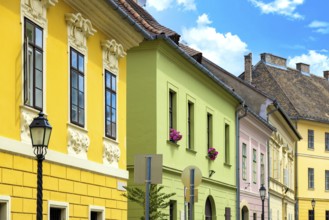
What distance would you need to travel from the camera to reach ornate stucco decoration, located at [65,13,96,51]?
51.0ft

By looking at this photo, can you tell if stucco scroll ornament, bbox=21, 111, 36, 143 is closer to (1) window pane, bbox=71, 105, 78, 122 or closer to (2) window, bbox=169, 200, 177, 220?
(1) window pane, bbox=71, 105, 78, 122

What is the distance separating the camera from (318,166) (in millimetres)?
64938

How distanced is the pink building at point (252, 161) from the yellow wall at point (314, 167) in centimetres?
2265

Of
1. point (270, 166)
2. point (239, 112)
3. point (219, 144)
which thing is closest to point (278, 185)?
point (270, 166)

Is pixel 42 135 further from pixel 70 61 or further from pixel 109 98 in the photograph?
pixel 109 98

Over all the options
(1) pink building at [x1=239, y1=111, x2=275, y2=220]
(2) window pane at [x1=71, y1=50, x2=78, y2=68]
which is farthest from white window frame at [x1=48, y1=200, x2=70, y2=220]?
(1) pink building at [x1=239, y1=111, x2=275, y2=220]

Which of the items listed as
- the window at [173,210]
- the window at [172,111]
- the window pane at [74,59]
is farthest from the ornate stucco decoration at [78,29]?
the window at [173,210]

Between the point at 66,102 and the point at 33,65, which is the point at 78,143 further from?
the point at 33,65

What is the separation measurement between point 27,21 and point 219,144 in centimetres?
1751

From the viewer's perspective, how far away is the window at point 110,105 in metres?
17.9

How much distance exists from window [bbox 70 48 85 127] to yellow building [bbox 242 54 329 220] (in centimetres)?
4578

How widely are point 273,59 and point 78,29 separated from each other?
55.1 metres

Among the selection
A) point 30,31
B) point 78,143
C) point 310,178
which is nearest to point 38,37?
point 30,31

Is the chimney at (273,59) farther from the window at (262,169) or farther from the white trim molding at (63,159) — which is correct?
the white trim molding at (63,159)
